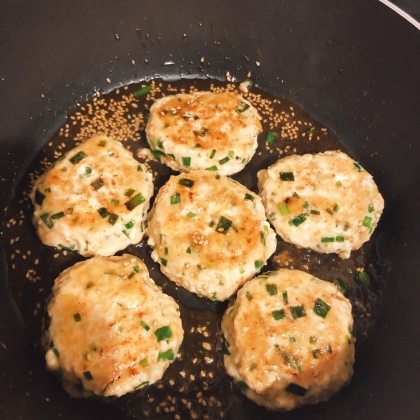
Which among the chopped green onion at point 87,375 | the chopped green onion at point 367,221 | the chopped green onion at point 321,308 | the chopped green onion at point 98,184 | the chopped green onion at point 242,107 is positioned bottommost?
the chopped green onion at point 87,375

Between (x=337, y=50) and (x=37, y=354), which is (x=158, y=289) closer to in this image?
(x=37, y=354)

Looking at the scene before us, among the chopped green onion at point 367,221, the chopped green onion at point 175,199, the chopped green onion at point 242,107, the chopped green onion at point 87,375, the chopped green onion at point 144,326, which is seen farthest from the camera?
the chopped green onion at point 242,107

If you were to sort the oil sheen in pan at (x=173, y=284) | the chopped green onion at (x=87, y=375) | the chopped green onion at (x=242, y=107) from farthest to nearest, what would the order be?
1. the chopped green onion at (x=242, y=107)
2. the oil sheen in pan at (x=173, y=284)
3. the chopped green onion at (x=87, y=375)

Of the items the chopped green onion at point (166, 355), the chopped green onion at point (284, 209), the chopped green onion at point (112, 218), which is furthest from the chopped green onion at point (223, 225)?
the chopped green onion at point (166, 355)

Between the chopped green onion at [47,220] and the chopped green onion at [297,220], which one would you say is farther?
the chopped green onion at [297,220]

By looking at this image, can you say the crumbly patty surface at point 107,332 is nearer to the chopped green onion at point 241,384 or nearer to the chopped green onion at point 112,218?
the chopped green onion at point 112,218

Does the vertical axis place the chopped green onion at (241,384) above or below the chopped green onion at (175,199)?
below

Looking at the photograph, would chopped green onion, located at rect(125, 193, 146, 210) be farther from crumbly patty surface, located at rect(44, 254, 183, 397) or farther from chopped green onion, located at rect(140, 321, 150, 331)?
chopped green onion, located at rect(140, 321, 150, 331)

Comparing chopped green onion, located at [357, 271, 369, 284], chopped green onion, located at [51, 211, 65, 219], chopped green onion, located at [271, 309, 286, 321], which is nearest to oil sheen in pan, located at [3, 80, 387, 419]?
chopped green onion, located at [357, 271, 369, 284]
